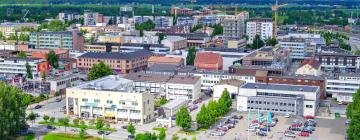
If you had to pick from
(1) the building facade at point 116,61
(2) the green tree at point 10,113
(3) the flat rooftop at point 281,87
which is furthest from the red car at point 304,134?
(1) the building facade at point 116,61

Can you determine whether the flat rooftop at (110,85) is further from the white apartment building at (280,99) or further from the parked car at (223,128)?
the white apartment building at (280,99)

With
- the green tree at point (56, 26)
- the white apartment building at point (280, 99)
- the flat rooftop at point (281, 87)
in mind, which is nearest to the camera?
the white apartment building at point (280, 99)

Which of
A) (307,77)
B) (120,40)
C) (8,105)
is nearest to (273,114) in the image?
(307,77)

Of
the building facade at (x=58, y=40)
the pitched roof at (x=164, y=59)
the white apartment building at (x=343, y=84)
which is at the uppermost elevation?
the building facade at (x=58, y=40)

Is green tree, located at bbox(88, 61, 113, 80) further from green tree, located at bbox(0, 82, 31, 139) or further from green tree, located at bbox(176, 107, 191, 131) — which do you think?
green tree, located at bbox(176, 107, 191, 131)

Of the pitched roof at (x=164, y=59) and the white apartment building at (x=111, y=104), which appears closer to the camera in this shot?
the white apartment building at (x=111, y=104)

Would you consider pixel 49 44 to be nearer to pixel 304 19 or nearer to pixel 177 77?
pixel 177 77

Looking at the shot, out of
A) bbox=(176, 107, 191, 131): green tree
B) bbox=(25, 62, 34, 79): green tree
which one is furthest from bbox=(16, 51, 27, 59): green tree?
bbox=(176, 107, 191, 131): green tree
